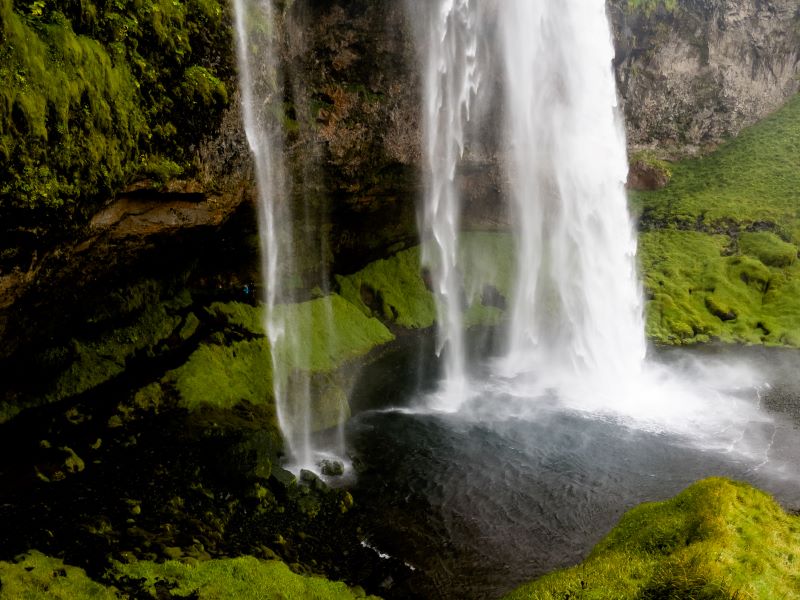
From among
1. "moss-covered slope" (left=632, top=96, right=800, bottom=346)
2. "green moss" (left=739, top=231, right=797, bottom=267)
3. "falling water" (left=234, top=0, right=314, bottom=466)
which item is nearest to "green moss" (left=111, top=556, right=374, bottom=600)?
"falling water" (left=234, top=0, right=314, bottom=466)

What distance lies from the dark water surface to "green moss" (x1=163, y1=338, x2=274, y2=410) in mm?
3672

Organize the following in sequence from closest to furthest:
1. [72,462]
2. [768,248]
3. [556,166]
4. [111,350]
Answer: [72,462] < [111,350] < [556,166] < [768,248]

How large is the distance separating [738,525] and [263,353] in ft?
51.1

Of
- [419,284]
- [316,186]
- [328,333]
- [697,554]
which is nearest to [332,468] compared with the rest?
[328,333]

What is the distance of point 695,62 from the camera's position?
4531 cm

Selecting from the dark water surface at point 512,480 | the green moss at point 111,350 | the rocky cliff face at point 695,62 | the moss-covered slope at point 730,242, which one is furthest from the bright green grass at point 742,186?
the green moss at point 111,350

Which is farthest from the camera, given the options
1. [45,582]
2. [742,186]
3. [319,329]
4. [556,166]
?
[742,186]

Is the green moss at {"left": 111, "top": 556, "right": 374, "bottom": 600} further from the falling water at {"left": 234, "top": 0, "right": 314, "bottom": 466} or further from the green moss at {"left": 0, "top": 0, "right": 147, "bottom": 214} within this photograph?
the green moss at {"left": 0, "top": 0, "right": 147, "bottom": 214}

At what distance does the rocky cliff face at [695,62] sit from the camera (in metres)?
44.8

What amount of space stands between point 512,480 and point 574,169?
18.8 m

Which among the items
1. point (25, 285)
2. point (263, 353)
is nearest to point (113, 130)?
point (25, 285)

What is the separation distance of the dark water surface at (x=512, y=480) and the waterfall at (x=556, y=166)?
5.92m

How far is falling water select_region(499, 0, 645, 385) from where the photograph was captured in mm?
26250

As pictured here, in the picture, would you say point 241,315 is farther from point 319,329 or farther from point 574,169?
point 574,169
